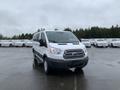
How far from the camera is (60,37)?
9.80 metres

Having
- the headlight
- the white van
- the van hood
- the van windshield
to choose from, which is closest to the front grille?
the white van

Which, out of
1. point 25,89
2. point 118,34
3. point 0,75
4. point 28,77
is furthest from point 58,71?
point 118,34

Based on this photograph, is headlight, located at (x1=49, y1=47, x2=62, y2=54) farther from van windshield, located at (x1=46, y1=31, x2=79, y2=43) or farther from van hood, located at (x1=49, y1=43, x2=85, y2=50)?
van windshield, located at (x1=46, y1=31, x2=79, y2=43)

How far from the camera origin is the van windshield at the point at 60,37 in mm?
9365

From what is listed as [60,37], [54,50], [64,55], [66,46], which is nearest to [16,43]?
[60,37]

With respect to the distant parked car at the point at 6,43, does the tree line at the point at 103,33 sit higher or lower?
higher

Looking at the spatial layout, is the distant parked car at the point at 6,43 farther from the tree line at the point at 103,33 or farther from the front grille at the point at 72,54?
the front grille at the point at 72,54

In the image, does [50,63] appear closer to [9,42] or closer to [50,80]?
[50,80]

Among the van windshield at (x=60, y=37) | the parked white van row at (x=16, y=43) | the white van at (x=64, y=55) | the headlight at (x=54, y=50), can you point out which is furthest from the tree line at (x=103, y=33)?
the headlight at (x=54, y=50)

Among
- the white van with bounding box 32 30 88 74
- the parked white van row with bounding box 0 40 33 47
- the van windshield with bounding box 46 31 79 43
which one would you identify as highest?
the van windshield with bounding box 46 31 79 43

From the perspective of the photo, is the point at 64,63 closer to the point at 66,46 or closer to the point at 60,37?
the point at 66,46

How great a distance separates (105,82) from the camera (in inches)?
288

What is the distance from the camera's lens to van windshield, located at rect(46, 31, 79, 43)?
369 inches

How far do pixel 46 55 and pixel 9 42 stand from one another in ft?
104
